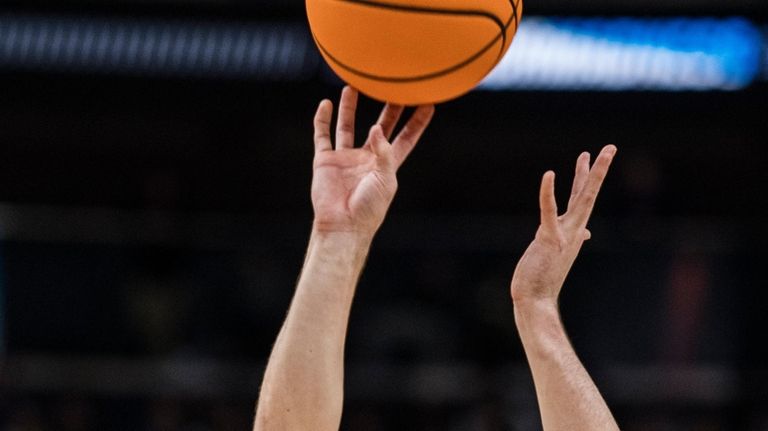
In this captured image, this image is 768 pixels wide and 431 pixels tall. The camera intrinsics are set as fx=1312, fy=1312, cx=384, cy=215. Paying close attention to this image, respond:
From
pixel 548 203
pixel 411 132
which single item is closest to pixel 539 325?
pixel 548 203

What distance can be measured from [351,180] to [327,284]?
0.36 metres

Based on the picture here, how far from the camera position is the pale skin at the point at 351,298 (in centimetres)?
346

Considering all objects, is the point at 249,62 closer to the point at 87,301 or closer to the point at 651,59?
the point at 87,301

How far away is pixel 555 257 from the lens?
3.66m

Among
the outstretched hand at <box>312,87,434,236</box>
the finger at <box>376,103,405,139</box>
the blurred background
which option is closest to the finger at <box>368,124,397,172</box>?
the outstretched hand at <box>312,87,434,236</box>

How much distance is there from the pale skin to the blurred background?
4.15m

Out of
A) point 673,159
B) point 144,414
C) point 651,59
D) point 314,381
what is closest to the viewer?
point 314,381

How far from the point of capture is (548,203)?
3611 mm

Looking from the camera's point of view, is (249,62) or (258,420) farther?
(249,62)

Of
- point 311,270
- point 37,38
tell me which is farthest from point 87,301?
point 311,270

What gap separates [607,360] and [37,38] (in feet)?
14.3

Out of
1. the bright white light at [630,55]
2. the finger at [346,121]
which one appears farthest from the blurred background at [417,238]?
the finger at [346,121]

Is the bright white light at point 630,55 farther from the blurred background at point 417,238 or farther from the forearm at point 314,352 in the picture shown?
the forearm at point 314,352

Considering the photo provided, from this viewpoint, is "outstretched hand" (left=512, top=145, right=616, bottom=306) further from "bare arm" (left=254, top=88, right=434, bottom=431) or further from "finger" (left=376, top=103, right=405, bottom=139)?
"finger" (left=376, top=103, right=405, bottom=139)
